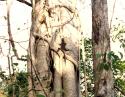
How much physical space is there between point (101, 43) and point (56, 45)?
95 centimetres

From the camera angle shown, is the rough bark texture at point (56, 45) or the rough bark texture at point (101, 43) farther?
the rough bark texture at point (101, 43)

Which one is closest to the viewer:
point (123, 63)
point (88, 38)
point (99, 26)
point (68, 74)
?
point (68, 74)

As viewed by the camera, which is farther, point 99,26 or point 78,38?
point 99,26

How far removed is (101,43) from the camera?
5.11 metres

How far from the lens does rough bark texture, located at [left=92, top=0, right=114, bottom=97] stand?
4965mm

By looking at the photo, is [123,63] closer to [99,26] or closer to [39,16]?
[99,26]

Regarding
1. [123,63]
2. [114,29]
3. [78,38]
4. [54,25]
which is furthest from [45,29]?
[114,29]

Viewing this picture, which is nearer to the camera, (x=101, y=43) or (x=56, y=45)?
(x=56, y=45)

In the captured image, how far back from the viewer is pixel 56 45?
433 centimetres

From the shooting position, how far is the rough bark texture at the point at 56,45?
4.26 metres

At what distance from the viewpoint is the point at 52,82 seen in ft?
14.1

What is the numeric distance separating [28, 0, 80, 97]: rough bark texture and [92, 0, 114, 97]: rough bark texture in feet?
2.12

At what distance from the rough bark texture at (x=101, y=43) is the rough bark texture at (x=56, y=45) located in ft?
2.12

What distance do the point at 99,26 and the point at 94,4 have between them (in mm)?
365
